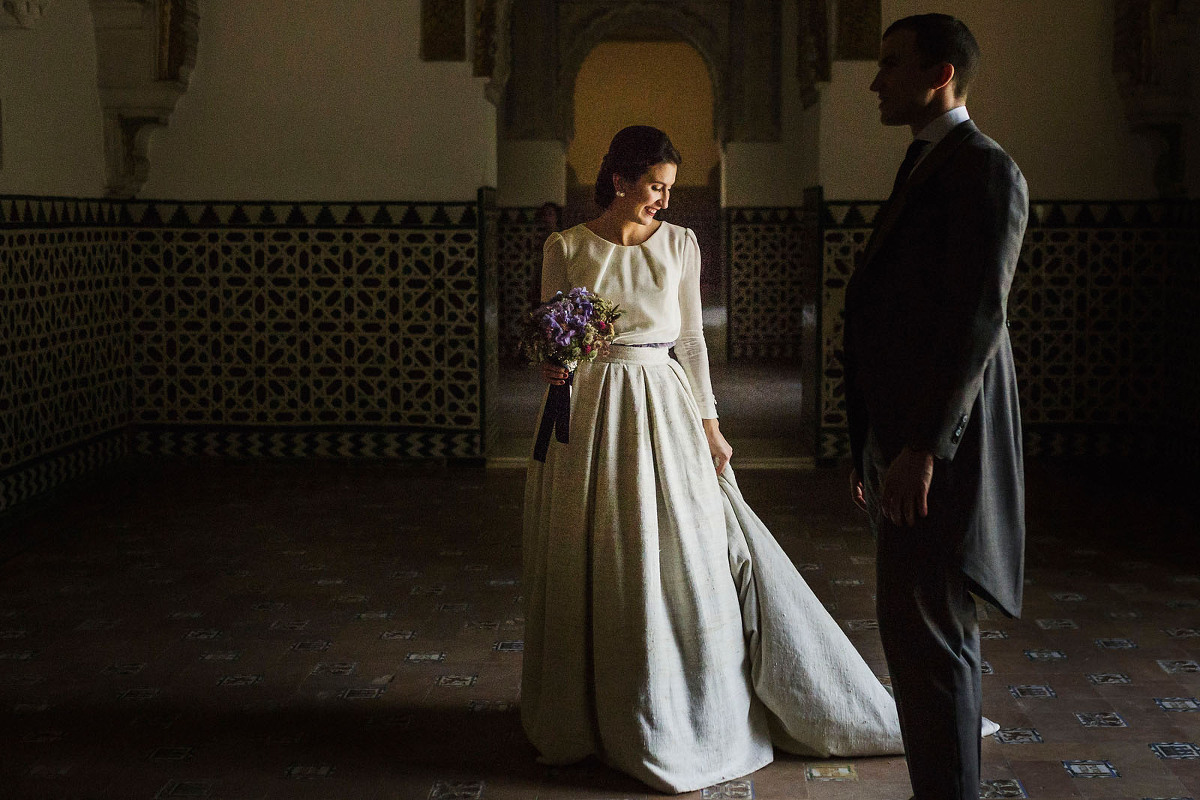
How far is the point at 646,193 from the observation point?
3.27m

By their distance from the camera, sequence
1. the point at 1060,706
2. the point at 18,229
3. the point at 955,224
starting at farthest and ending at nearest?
the point at 18,229, the point at 1060,706, the point at 955,224

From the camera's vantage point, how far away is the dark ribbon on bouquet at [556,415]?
328 cm

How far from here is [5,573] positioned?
5180mm

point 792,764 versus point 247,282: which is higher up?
point 247,282

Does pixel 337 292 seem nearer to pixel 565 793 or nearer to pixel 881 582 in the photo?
pixel 565 793

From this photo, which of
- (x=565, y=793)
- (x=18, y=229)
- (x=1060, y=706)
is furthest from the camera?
(x=18, y=229)

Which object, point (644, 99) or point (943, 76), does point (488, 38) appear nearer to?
point (943, 76)

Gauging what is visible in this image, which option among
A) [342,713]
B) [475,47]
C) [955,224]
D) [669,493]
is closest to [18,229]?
[475,47]

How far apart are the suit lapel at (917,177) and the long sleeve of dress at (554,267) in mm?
945

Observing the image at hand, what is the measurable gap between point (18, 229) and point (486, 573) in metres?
2.90

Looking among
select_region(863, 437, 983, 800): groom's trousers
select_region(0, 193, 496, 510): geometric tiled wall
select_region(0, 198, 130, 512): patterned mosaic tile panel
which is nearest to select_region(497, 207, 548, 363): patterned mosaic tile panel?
select_region(0, 193, 496, 510): geometric tiled wall

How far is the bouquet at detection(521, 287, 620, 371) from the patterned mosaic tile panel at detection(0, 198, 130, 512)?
149 inches

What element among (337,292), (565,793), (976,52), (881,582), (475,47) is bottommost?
(565,793)

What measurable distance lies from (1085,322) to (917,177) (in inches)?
213
